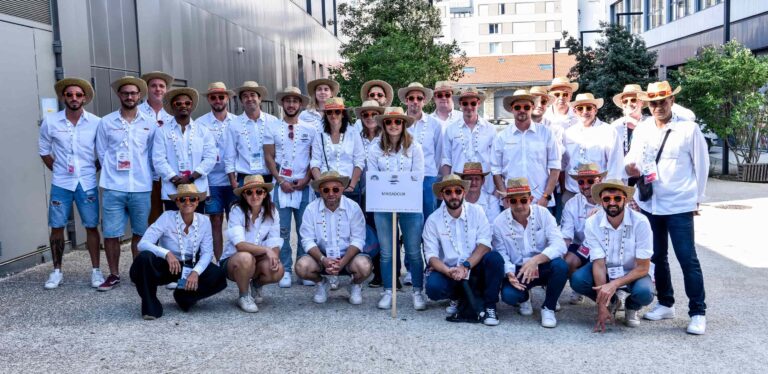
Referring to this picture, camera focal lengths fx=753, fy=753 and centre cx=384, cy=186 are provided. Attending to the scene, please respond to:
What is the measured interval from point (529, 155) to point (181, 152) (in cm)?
354

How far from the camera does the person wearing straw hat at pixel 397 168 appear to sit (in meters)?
6.95

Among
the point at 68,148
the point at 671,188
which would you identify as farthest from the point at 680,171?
the point at 68,148

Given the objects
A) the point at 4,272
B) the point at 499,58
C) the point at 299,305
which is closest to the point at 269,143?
the point at 299,305

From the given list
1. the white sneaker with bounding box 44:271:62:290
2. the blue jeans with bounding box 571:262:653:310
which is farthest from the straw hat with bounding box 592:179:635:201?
the white sneaker with bounding box 44:271:62:290

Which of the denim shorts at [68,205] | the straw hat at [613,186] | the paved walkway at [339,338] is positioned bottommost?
the paved walkway at [339,338]

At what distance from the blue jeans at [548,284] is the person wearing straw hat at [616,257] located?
134 millimetres

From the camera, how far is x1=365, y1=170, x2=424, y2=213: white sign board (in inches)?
263

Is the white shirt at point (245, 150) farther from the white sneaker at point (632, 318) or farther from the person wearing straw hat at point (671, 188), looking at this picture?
the white sneaker at point (632, 318)

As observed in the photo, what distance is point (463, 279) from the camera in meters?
6.43

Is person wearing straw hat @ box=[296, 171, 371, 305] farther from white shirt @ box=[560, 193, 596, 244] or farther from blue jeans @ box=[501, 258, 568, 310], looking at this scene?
white shirt @ box=[560, 193, 596, 244]

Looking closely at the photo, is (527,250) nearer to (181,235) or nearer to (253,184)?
(253,184)

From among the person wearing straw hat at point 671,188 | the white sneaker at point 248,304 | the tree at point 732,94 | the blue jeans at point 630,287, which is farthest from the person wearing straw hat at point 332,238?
the tree at point 732,94

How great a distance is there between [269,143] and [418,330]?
9.60 ft

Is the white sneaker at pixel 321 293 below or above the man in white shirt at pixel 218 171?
below
